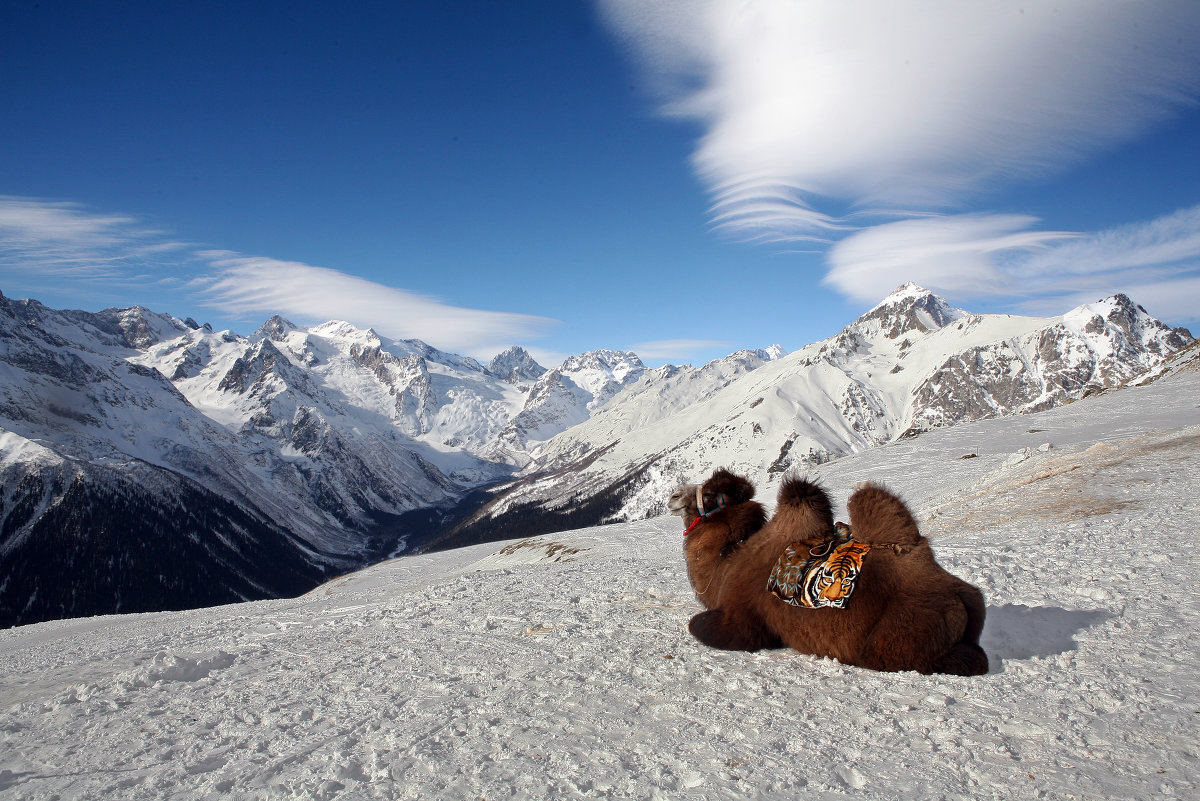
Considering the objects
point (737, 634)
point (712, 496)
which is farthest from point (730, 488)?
point (737, 634)

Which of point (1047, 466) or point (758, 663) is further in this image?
point (1047, 466)

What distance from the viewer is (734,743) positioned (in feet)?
13.7

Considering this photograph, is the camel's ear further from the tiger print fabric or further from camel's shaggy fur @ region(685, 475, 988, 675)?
the tiger print fabric

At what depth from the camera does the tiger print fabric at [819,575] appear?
5160mm

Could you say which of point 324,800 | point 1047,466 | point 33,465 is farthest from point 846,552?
point 33,465

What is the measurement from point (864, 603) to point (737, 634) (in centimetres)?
131

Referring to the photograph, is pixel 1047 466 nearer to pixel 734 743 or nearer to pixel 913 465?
pixel 913 465

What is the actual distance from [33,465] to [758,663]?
20778 cm

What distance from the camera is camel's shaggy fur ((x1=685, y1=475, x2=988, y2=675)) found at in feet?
16.4

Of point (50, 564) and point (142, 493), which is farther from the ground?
point (142, 493)

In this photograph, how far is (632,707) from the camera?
487 centimetres

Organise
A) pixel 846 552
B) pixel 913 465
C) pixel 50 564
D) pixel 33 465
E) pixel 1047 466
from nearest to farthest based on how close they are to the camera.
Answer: pixel 846 552 < pixel 1047 466 < pixel 913 465 < pixel 50 564 < pixel 33 465

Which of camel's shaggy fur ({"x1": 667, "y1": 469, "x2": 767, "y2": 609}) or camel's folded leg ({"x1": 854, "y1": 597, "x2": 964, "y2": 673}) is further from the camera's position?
camel's shaggy fur ({"x1": 667, "y1": 469, "x2": 767, "y2": 609})

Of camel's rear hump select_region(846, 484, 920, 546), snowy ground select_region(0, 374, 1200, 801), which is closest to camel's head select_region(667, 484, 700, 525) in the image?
snowy ground select_region(0, 374, 1200, 801)
